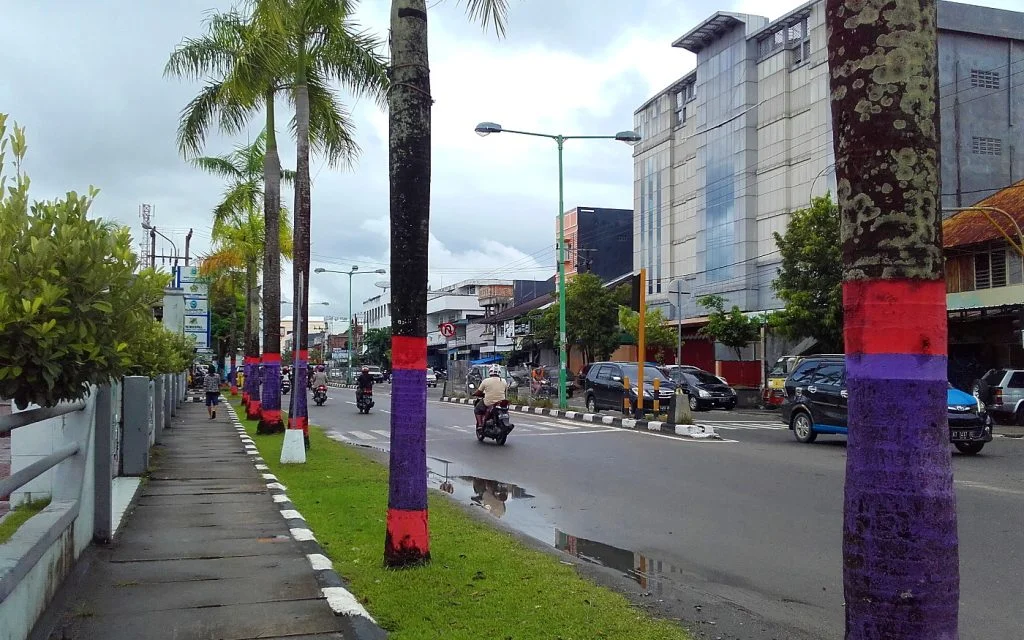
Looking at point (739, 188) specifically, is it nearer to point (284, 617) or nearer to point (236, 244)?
point (236, 244)

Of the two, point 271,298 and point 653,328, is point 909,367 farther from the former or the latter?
point 653,328

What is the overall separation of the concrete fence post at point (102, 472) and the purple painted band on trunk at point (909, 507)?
20.2 ft

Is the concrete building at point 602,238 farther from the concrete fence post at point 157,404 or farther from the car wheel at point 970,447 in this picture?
the car wheel at point 970,447

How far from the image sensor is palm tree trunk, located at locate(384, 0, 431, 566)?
20.6ft

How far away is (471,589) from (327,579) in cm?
105

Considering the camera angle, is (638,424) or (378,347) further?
(378,347)

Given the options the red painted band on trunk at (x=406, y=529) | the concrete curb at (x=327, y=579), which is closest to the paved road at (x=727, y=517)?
the red painted band on trunk at (x=406, y=529)

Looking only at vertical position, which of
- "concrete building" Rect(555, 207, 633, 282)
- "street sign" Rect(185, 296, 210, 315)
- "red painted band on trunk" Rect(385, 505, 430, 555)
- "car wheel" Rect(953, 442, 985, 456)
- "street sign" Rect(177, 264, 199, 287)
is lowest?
"car wheel" Rect(953, 442, 985, 456)

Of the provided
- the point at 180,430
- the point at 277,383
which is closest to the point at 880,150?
the point at 277,383

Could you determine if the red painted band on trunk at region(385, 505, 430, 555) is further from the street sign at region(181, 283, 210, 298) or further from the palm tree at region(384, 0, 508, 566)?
the street sign at region(181, 283, 210, 298)

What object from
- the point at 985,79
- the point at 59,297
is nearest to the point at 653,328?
the point at 985,79

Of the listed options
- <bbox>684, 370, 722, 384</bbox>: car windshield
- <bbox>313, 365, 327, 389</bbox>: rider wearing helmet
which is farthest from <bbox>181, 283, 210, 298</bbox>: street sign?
<bbox>684, 370, 722, 384</bbox>: car windshield

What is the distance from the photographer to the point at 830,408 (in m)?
16.3

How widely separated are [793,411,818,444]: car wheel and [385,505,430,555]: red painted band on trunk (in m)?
12.6
